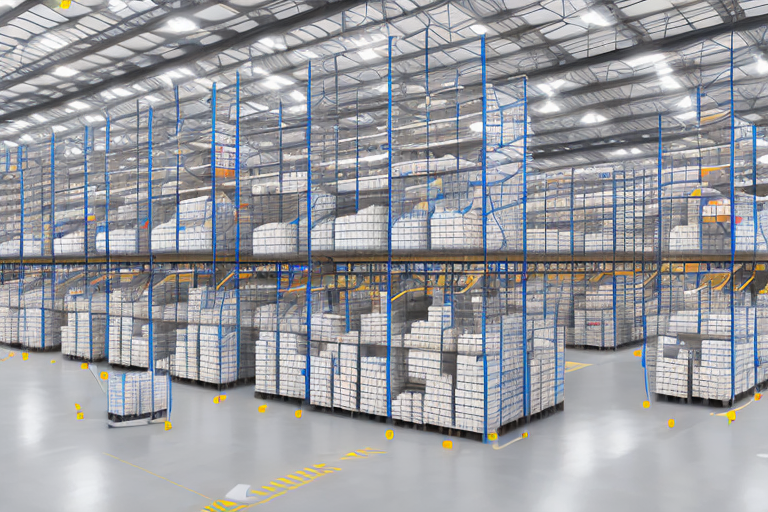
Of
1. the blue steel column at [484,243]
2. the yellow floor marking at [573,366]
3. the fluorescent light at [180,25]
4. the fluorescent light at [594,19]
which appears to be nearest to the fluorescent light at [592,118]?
the fluorescent light at [594,19]

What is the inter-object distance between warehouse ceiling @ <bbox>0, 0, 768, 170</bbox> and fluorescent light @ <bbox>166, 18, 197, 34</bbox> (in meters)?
0.03

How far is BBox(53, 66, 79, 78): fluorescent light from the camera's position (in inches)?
751

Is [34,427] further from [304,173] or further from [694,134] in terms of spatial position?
[694,134]

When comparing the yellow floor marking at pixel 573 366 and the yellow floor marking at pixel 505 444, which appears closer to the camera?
the yellow floor marking at pixel 505 444

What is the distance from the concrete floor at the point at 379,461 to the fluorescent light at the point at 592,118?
12544 millimetres

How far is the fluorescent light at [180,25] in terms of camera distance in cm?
1474

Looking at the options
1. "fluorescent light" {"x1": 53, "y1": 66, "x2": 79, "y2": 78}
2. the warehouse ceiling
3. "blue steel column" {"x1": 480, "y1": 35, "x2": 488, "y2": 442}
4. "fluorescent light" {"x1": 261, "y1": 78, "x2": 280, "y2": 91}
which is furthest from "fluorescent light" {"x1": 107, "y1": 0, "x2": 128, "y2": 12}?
"blue steel column" {"x1": 480, "y1": 35, "x2": 488, "y2": 442}

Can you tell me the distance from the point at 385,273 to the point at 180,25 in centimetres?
879

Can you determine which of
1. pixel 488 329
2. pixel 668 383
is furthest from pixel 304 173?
pixel 668 383

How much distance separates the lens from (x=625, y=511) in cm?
636

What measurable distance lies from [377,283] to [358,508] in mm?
5171

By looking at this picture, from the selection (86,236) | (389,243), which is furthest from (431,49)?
(86,236)

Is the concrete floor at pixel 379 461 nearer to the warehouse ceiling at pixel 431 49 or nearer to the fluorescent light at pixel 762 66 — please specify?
the warehouse ceiling at pixel 431 49

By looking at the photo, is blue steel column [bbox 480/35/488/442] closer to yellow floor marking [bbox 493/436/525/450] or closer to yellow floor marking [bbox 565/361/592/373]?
yellow floor marking [bbox 493/436/525/450]
